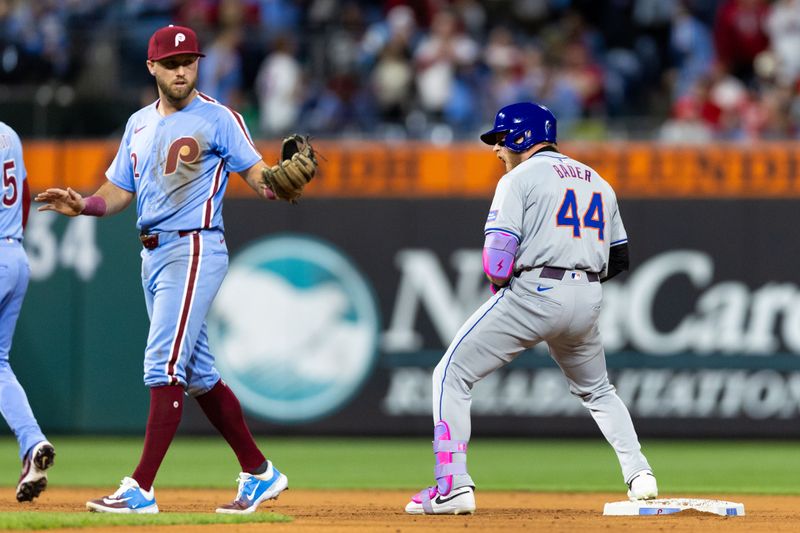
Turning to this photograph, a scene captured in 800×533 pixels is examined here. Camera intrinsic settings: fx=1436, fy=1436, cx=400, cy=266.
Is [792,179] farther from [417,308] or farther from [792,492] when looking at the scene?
[792,492]

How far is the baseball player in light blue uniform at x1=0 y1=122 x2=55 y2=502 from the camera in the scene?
→ 7.48 metres

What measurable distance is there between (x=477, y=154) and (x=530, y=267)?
6386 mm

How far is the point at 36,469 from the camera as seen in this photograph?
745 centimetres

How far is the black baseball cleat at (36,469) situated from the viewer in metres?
7.45

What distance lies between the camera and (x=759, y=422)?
42.4 ft

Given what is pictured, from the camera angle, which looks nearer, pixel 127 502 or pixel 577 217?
pixel 127 502

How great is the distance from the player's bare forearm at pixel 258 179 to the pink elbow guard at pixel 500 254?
3.47 ft

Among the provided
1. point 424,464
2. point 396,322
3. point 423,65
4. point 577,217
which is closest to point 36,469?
point 577,217

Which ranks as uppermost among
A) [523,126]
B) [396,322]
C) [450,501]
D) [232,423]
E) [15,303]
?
[523,126]

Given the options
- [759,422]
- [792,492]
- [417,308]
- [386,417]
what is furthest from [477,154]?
[792,492]

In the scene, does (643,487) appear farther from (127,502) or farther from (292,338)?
(292,338)

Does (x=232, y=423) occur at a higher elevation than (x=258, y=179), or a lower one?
lower

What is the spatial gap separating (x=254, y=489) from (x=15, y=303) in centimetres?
188

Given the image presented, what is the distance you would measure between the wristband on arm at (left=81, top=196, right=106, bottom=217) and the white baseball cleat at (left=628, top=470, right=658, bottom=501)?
292 centimetres
